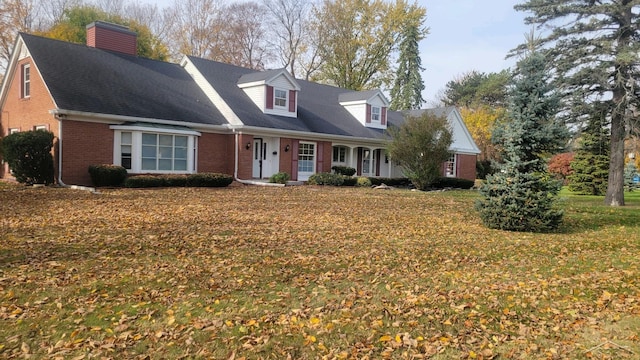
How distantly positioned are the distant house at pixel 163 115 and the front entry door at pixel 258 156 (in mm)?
48

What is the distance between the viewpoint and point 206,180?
17328 millimetres

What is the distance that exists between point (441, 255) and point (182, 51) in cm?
3644

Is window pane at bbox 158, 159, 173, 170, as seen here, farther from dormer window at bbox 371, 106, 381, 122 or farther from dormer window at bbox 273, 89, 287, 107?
dormer window at bbox 371, 106, 381, 122

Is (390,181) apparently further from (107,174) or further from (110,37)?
(110,37)

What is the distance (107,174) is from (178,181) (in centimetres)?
242

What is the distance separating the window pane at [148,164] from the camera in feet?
58.2

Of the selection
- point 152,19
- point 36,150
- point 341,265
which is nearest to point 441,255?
point 341,265

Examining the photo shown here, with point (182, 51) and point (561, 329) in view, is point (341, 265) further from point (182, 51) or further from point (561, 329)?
point (182, 51)

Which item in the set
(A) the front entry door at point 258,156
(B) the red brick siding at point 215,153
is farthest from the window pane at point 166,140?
(A) the front entry door at point 258,156

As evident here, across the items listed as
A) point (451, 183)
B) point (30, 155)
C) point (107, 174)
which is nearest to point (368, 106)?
Answer: point (451, 183)

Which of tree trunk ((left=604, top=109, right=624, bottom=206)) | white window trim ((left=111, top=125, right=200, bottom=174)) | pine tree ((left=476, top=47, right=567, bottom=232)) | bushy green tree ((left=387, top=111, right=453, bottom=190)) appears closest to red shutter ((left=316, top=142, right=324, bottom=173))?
bushy green tree ((left=387, top=111, right=453, bottom=190))

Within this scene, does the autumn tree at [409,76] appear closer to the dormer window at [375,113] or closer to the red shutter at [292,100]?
the dormer window at [375,113]

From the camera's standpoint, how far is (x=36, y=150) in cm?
1522

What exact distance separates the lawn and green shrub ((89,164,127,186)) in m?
5.87
